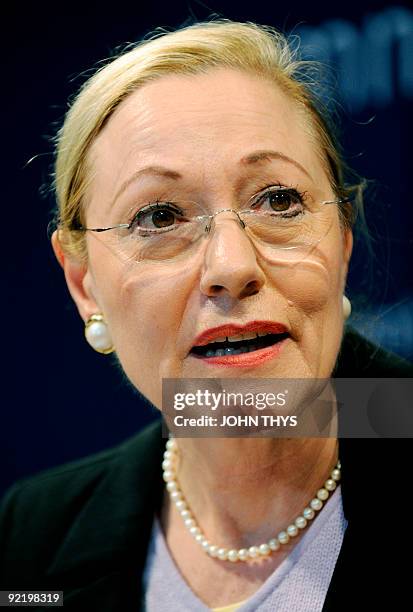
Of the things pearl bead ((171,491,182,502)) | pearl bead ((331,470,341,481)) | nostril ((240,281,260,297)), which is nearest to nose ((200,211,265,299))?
nostril ((240,281,260,297))

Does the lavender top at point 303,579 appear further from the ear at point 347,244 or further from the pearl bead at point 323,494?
the ear at point 347,244

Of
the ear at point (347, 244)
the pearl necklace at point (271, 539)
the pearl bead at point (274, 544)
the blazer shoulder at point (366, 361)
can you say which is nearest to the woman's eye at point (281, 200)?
the ear at point (347, 244)

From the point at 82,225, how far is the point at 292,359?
450mm

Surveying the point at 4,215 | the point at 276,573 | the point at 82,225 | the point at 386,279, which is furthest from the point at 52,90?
the point at 276,573

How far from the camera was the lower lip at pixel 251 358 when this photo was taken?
1.22 meters

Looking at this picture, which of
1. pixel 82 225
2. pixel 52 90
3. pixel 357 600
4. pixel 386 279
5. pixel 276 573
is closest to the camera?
pixel 357 600

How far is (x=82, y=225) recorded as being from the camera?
146 cm

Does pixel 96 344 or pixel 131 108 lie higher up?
pixel 131 108

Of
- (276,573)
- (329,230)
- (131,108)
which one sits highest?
(131,108)

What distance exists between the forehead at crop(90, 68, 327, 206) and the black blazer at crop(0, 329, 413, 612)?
1.27 ft

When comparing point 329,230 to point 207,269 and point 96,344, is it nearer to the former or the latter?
point 207,269

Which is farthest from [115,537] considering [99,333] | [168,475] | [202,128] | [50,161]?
[50,161]

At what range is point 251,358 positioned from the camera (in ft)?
4.00

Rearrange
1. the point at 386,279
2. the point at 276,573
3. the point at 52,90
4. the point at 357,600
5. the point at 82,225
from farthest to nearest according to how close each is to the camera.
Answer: the point at 52,90 < the point at 386,279 < the point at 82,225 < the point at 276,573 < the point at 357,600
